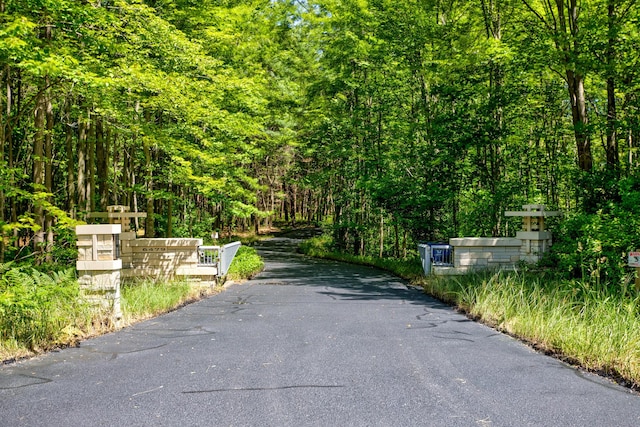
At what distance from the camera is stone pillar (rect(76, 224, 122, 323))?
26.2 ft

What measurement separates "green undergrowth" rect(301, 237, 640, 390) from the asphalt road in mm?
293

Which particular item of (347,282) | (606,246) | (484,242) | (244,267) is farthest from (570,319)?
(244,267)

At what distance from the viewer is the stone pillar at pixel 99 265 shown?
7.99 m

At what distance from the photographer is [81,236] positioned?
805 cm

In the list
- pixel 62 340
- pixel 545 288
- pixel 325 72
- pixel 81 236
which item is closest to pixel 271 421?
pixel 62 340

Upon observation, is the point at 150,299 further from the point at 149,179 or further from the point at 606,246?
the point at 606,246

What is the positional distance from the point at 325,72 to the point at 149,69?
14.9 meters

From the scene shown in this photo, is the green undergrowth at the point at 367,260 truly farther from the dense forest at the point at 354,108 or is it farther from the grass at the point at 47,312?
the grass at the point at 47,312

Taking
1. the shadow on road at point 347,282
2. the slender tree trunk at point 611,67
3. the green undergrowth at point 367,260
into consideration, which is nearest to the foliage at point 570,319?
the shadow on road at point 347,282

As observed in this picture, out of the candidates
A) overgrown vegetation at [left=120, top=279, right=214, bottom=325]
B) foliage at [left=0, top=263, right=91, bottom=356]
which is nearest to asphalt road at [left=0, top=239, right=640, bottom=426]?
foliage at [left=0, top=263, right=91, bottom=356]

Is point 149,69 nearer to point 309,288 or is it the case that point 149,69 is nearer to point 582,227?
point 309,288

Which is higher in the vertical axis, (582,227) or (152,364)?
(582,227)

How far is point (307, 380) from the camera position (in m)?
4.94

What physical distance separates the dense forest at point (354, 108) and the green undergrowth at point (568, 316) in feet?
3.19
